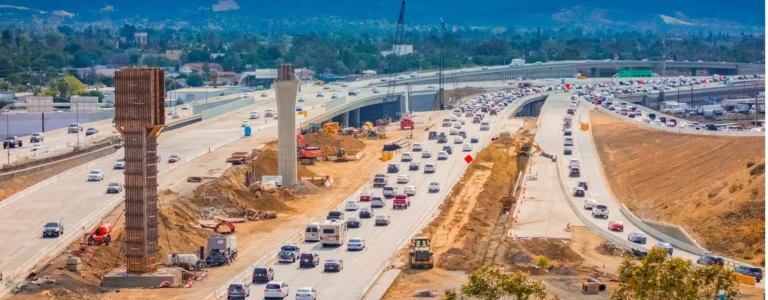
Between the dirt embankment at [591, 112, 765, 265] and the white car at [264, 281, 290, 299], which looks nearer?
the white car at [264, 281, 290, 299]

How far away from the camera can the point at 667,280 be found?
132 ft

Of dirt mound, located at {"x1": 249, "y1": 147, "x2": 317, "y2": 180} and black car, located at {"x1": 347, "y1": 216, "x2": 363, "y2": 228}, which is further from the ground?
dirt mound, located at {"x1": 249, "y1": 147, "x2": 317, "y2": 180}

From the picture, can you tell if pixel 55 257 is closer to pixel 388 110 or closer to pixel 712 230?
pixel 712 230

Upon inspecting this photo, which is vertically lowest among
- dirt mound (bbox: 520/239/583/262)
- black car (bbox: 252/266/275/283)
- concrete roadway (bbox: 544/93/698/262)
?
concrete roadway (bbox: 544/93/698/262)

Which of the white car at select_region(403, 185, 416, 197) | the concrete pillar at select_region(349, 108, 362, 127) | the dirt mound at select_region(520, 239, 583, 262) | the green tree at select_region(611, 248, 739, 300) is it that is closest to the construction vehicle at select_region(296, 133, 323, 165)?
the white car at select_region(403, 185, 416, 197)

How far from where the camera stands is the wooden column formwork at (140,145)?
172 feet

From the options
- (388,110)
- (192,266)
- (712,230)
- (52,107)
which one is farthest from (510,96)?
(192,266)

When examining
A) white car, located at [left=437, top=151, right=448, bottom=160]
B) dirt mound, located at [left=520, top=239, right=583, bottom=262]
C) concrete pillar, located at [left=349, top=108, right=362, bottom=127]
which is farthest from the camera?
concrete pillar, located at [left=349, top=108, right=362, bottom=127]

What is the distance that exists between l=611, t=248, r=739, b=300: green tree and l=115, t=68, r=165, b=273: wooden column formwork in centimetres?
1716

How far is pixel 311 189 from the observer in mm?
82312

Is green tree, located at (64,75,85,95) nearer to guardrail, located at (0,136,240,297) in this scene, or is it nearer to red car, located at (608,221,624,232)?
guardrail, located at (0,136,240,297)

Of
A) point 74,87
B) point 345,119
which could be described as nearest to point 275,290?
point 345,119

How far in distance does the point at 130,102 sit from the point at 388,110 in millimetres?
122735

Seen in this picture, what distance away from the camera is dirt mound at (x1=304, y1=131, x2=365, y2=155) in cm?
10806
